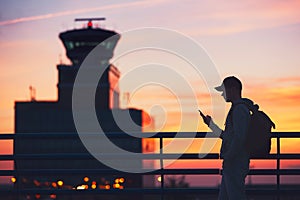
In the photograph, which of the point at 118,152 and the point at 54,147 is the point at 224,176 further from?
the point at 54,147

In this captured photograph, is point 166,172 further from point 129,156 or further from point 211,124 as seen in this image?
point 211,124

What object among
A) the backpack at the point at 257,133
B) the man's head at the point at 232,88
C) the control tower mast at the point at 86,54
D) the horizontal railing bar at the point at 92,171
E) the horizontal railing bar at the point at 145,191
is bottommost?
the horizontal railing bar at the point at 145,191

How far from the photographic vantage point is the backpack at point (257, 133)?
9273mm

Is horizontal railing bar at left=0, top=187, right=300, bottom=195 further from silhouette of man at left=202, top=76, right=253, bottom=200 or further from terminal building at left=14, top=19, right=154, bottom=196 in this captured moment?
terminal building at left=14, top=19, right=154, bottom=196

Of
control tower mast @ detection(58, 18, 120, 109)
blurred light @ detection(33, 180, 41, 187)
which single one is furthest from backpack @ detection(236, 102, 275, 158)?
blurred light @ detection(33, 180, 41, 187)

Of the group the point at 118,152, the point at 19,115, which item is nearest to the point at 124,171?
the point at 118,152

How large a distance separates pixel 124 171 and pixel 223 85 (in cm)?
284

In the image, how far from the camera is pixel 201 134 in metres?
11.4

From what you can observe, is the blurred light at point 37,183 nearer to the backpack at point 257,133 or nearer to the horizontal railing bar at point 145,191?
the horizontal railing bar at point 145,191

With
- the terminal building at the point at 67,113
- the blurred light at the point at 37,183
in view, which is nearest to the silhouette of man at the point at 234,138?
the terminal building at the point at 67,113

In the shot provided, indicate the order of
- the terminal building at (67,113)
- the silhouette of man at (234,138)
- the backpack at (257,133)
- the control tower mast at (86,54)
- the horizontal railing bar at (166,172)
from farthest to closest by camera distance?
the terminal building at (67,113) < the control tower mast at (86,54) < the horizontal railing bar at (166,172) < the backpack at (257,133) < the silhouette of man at (234,138)

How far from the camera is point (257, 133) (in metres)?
9.30

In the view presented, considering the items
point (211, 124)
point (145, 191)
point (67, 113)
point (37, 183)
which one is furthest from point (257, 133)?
point (67, 113)

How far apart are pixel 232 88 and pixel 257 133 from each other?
2.01 feet
